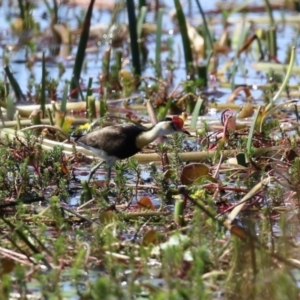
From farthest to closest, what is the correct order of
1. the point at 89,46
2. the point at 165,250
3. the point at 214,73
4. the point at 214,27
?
the point at 214,27 < the point at 89,46 < the point at 214,73 < the point at 165,250

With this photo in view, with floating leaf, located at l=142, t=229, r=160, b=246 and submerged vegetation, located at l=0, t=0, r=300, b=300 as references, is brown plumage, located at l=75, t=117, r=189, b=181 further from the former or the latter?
floating leaf, located at l=142, t=229, r=160, b=246

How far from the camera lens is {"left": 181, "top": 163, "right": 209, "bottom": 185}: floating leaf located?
590 cm

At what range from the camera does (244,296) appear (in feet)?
12.4

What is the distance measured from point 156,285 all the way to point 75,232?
0.80 m

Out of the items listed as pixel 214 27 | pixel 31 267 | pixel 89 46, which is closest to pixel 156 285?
pixel 31 267

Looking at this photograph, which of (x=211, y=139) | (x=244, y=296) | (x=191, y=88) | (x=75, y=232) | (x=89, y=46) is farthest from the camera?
(x=89, y=46)

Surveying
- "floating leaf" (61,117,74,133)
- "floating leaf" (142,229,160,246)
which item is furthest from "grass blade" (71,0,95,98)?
"floating leaf" (142,229,160,246)

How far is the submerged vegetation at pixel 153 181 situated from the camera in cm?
409

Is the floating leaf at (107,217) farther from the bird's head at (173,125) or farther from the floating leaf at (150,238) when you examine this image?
the bird's head at (173,125)

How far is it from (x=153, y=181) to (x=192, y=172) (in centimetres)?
29

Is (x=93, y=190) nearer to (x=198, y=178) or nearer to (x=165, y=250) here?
(x=198, y=178)

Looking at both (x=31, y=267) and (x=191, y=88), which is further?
(x=191, y=88)

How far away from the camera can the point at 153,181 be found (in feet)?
20.0

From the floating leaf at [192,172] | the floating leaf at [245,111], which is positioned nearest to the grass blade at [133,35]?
the floating leaf at [245,111]
